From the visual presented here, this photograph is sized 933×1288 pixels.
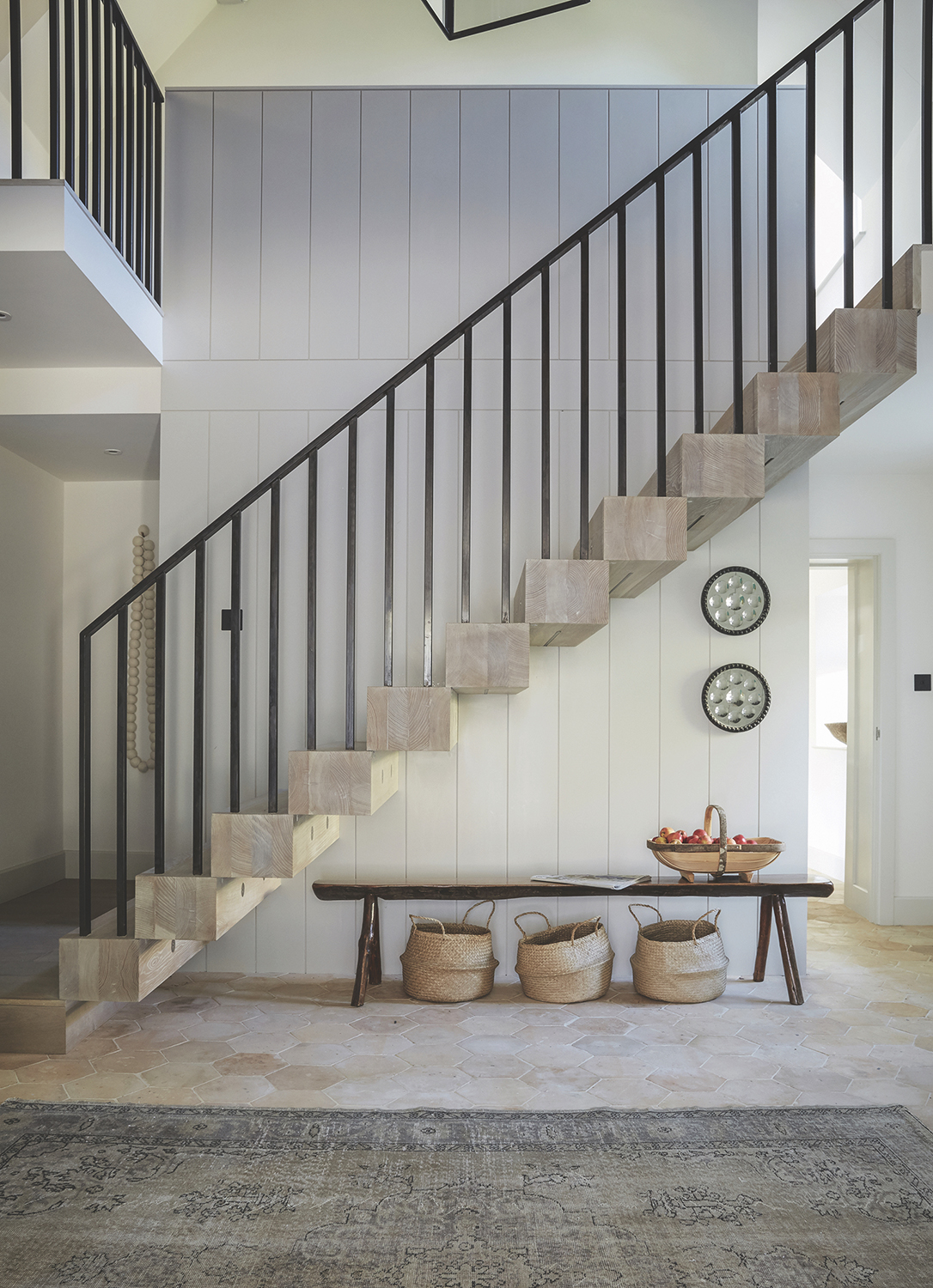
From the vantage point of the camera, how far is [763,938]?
3818 millimetres

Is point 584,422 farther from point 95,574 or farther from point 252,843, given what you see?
point 95,574

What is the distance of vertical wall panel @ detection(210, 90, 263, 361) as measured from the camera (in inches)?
162

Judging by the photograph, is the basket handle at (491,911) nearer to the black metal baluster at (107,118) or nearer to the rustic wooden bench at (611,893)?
the rustic wooden bench at (611,893)

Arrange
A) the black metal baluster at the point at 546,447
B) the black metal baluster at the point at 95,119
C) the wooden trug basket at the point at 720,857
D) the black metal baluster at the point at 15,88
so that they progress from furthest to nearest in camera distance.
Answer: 1. the wooden trug basket at the point at 720,857
2. the black metal baluster at the point at 95,119
3. the black metal baluster at the point at 546,447
4. the black metal baluster at the point at 15,88

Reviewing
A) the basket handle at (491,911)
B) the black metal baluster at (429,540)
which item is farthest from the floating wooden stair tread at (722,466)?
the basket handle at (491,911)

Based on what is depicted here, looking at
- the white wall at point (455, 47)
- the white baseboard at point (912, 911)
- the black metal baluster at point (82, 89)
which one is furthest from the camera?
the white baseboard at point (912, 911)

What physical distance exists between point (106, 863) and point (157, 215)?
133 inches

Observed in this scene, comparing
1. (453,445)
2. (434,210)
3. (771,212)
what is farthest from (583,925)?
(434,210)

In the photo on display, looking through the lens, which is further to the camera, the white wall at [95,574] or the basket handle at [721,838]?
the white wall at [95,574]

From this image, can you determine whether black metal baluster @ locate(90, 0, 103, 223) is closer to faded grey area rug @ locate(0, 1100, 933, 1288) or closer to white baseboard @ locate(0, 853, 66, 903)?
faded grey area rug @ locate(0, 1100, 933, 1288)

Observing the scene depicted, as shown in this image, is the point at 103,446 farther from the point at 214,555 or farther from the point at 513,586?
the point at 513,586

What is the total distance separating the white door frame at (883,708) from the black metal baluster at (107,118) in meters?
3.81

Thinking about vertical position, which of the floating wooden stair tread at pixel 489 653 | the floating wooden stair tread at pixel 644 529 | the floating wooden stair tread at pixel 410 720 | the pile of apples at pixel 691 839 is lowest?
the pile of apples at pixel 691 839

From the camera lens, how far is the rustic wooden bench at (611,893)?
11.9ft
